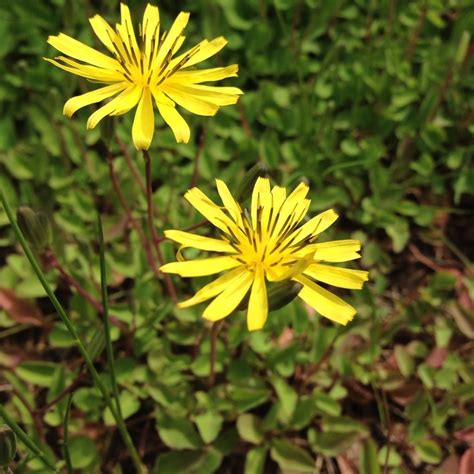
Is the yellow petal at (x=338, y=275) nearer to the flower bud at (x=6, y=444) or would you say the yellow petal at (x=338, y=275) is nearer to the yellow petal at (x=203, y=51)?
the yellow petal at (x=203, y=51)

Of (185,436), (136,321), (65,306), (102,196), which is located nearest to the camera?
(185,436)

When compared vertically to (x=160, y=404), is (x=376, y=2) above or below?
above

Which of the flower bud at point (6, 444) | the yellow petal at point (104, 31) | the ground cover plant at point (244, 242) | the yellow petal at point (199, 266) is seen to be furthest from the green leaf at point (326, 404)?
the yellow petal at point (104, 31)

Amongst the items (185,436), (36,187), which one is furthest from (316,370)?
(36,187)

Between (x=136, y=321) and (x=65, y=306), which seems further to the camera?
(x=65, y=306)

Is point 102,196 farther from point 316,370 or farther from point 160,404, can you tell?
point 316,370

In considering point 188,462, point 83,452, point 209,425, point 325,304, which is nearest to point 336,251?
point 325,304
